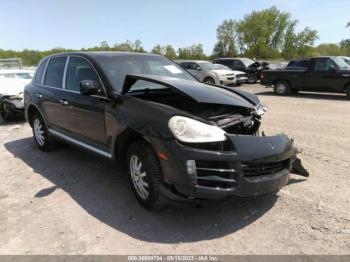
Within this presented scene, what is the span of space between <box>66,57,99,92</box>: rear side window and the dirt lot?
1299 mm

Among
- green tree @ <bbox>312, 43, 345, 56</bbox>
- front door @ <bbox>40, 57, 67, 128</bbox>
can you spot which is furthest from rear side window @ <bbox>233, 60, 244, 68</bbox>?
green tree @ <bbox>312, 43, 345, 56</bbox>

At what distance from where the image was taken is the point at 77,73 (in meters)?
4.92

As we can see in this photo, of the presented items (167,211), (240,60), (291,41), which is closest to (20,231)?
(167,211)

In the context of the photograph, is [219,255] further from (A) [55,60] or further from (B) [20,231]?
(A) [55,60]

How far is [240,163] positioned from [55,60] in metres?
4.04

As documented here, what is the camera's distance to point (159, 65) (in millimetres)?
5082

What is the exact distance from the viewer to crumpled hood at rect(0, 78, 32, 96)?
977cm

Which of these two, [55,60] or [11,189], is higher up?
[55,60]

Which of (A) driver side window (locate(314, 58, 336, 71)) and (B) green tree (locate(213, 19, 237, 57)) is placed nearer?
(A) driver side window (locate(314, 58, 336, 71))

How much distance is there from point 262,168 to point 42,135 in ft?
14.5

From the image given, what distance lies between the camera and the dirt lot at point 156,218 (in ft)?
9.97

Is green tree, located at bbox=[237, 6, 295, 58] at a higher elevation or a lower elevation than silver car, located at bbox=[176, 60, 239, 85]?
higher

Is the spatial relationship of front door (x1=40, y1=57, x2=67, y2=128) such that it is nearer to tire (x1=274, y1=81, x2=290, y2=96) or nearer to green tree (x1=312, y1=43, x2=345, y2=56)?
tire (x1=274, y1=81, x2=290, y2=96)

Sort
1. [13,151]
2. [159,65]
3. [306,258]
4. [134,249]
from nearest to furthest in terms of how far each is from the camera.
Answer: [306,258]
[134,249]
[159,65]
[13,151]
